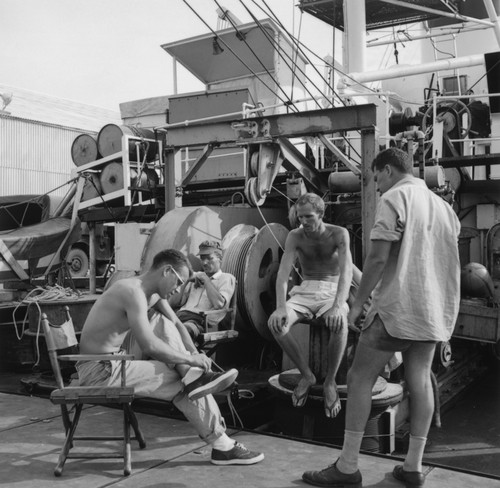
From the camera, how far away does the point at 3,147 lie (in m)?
27.1

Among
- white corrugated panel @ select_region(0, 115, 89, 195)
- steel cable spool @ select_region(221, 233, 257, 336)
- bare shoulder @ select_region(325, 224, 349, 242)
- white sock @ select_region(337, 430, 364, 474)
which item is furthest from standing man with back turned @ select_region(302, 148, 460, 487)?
white corrugated panel @ select_region(0, 115, 89, 195)

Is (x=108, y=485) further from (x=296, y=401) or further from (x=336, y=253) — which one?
(x=336, y=253)

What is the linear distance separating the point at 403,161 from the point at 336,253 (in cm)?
213

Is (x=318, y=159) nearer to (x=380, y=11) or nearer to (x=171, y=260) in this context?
(x=380, y=11)

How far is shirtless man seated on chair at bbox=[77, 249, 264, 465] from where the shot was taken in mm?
4383

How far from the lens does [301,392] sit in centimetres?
577

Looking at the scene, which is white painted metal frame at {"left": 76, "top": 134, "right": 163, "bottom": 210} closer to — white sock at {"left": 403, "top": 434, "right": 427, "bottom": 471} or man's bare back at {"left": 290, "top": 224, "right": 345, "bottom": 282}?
man's bare back at {"left": 290, "top": 224, "right": 345, "bottom": 282}

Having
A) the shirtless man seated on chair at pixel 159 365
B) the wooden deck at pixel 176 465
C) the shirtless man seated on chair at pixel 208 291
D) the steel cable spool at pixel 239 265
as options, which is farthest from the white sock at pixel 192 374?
the steel cable spool at pixel 239 265

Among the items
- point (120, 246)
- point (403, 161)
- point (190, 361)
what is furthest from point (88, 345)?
point (120, 246)

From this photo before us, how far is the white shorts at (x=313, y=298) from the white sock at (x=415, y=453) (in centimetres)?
213

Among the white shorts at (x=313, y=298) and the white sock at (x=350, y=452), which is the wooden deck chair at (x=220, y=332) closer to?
the white shorts at (x=313, y=298)

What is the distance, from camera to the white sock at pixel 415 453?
3906mm

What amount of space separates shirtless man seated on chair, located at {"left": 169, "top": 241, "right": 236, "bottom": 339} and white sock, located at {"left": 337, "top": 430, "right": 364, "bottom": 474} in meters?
3.26

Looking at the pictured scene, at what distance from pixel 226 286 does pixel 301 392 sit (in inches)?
76.5
